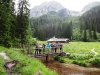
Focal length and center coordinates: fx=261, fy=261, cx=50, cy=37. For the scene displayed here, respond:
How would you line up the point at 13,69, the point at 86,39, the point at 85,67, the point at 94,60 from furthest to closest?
the point at 86,39 → the point at 94,60 → the point at 85,67 → the point at 13,69

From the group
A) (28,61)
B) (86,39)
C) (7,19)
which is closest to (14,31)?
(7,19)

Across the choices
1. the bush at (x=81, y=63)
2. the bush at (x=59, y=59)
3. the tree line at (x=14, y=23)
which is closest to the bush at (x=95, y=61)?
the bush at (x=81, y=63)

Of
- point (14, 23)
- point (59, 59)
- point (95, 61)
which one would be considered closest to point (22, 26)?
point (14, 23)

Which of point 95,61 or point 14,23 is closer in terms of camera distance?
point 95,61

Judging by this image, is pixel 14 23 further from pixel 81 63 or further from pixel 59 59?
pixel 81 63

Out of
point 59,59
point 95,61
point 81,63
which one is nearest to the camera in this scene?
point 81,63

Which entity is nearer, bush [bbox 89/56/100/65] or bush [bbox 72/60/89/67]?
bush [bbox 72/60/89/67]

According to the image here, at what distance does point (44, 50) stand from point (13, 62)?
23.6m

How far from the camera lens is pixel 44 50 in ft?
164

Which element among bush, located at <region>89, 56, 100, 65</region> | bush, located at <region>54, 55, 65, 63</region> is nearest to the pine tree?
bush, located at <region>54, 55, 65, 63</region>

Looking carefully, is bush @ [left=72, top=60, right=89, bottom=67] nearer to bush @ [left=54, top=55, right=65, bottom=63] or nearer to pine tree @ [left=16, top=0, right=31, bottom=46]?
bush @ [left=54, top=55, right=65, bottom=63]

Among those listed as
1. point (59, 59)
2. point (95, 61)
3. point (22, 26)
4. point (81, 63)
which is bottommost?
point (81, 63)

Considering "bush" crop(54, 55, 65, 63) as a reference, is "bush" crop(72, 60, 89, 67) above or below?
below

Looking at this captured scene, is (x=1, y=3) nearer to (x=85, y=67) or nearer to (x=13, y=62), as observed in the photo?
(x=85, y=67)
